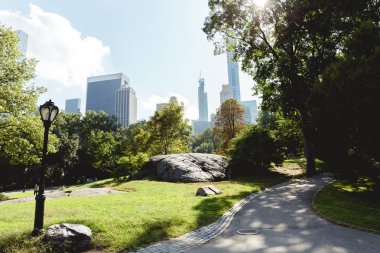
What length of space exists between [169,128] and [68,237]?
3544 centimetres

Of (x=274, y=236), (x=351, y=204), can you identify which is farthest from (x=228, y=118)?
(x=274, y=236)

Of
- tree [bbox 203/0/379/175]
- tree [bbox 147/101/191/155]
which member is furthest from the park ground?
tree [bbox 147/101/191/155]

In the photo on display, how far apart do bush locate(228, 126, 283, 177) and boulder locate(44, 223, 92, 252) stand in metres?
21.9

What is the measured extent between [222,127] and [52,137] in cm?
3206

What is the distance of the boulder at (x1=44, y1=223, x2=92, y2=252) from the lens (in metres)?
7.82

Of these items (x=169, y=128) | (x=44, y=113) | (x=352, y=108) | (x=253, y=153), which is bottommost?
(x=253, y=153)

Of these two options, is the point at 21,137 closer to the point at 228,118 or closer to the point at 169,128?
the point at 169,128

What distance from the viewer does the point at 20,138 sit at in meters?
22.8

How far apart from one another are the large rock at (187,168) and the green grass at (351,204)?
11.5 metres

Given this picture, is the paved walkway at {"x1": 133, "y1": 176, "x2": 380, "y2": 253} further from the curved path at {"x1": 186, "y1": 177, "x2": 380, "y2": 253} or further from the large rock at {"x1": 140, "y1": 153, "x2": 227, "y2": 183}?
the large rock at {"x1": 140, "y1": 153, "x2": 227, "y2": 183}

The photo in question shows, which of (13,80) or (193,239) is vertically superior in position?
(13,80)

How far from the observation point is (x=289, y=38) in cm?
2553

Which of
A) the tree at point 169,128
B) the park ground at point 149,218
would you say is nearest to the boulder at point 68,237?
the park ground at point 149,218

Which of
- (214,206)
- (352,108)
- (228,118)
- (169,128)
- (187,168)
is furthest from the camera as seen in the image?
(228,118)
